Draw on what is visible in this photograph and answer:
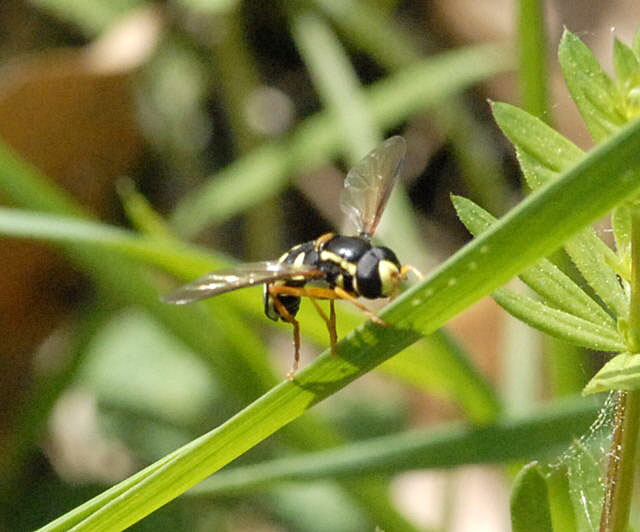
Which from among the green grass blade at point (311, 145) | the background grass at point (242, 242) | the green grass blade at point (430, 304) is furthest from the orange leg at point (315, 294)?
the green grass blade at point (311, 145)

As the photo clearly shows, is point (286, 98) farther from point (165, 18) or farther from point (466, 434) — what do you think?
point (466, 434)

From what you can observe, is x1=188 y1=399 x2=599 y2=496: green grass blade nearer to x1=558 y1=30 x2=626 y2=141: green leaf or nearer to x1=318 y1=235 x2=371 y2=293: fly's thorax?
x1=318 y1=235 x2=371 y2=293: fly's thorax

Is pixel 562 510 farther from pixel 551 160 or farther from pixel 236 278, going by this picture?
pixel 236 278

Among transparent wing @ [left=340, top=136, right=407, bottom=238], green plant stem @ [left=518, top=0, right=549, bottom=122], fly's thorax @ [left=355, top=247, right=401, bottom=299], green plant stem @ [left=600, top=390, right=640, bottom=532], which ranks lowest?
green plant stem @ [left=600, top=390, right=640, bottom=532]

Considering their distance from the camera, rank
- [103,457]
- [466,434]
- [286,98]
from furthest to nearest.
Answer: [286,98] → [103,457] → [466,434]

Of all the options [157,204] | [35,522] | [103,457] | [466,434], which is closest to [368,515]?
[466,434]

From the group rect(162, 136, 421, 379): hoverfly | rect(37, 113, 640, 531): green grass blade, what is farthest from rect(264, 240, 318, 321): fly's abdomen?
rect(37, 113, 640, 531): green grass blade
